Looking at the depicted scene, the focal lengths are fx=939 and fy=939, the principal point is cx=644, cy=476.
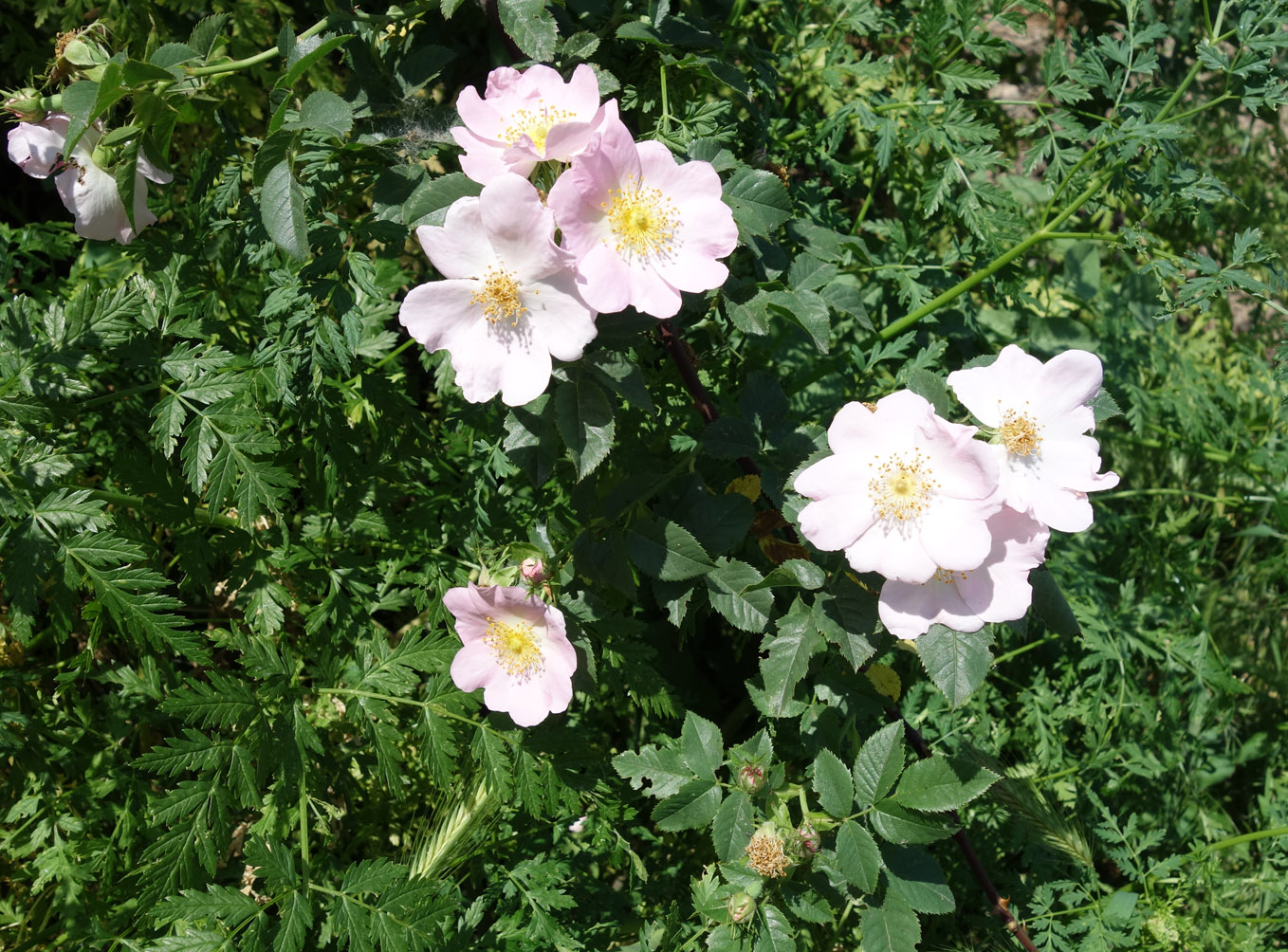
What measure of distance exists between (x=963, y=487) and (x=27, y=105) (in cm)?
166

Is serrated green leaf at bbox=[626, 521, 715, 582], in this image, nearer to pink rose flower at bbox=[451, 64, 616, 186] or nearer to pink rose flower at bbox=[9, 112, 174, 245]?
pink rose flower at bbox=[451, 64, 616, 186]

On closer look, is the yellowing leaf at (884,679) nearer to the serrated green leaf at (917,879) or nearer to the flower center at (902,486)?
the serrated green leaf at (917,879)

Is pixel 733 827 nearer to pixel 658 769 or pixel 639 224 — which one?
pixel 658 769

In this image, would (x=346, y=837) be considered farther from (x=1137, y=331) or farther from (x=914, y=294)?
(x=1137, y=331)

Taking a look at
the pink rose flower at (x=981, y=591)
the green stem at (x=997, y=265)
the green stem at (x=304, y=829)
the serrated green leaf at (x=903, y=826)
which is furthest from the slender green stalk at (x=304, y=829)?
the green stem at (x=997, y=265)

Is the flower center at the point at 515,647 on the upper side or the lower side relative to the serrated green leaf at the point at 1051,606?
lower

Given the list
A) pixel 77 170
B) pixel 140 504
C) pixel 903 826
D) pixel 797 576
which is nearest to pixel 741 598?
pixel 797 576

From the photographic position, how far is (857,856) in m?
1.62

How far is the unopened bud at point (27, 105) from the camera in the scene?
158cm

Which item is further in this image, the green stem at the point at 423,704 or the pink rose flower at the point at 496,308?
the green stem at the point at 423,704

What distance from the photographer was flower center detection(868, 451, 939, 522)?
4.66 ft

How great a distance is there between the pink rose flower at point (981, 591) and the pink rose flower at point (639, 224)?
1.87ft

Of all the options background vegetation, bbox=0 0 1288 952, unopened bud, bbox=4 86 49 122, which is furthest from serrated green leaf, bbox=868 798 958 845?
unopened bud, bbox=4 86 49 122

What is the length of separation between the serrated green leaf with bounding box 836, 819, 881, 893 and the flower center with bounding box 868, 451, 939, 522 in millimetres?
583
